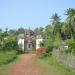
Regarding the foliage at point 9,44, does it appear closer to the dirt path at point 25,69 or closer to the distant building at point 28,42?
the distant building at point 28,42

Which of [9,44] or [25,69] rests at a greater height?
[9,44]

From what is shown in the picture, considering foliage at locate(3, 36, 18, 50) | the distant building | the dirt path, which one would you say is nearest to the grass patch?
the dirt path

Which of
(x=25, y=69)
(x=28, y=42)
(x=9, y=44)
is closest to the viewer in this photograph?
(x=25, y=69)

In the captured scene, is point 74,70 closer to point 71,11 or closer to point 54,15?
point 71,11

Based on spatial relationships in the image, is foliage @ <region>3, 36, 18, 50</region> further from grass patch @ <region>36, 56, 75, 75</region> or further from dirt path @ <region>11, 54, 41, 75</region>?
grass patch @ <region>36, 56, 75, 75</region>

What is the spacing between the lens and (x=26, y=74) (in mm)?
21422

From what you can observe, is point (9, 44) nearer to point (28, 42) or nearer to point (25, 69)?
point (28, 42)

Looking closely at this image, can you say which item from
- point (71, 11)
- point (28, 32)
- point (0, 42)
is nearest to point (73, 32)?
point (71, 11)

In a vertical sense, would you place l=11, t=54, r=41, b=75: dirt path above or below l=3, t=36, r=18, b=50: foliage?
below

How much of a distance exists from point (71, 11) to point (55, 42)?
10.4m

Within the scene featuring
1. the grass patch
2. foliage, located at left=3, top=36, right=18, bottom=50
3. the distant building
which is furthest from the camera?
the distant building

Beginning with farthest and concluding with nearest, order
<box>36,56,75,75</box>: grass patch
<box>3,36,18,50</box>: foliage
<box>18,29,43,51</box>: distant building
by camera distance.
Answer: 1. <box>18,29,43,51</box>: distant building
2. <box>3,36,18,50</box>: foliage
3. <box>36,56,75,75</box>: grass patch

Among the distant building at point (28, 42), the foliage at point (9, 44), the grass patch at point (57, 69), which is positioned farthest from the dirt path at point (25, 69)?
the distant building at point (28, 42)

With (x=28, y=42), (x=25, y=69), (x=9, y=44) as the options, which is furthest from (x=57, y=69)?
(x=28, y=42)
